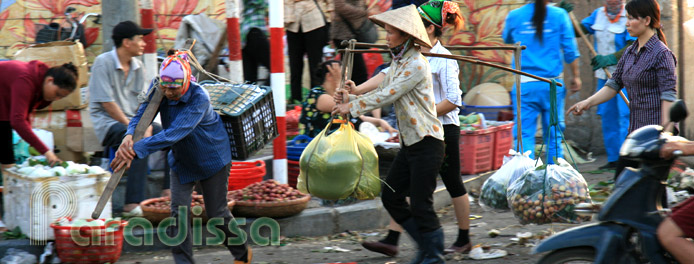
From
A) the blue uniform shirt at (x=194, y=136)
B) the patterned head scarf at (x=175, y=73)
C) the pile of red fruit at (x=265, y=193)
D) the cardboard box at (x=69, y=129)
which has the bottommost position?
the pile of red fruit at (x=265, y=193)

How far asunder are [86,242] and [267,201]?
1462 mm

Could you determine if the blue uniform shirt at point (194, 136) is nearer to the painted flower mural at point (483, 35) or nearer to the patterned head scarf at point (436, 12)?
the patterned head scarf at point (436, 12)

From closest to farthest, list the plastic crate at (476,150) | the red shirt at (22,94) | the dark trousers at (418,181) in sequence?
the dark trousers at (418,181), the red shirt at (22,94), the plastic crate at (476,150)

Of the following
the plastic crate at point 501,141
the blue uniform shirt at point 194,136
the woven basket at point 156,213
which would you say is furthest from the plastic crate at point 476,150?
the blue uniform shirt at point 194,136

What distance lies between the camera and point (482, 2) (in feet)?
Result: 34.0

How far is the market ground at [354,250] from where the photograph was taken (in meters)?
5.85

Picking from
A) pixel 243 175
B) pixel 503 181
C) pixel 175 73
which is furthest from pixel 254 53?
pixel 175 73

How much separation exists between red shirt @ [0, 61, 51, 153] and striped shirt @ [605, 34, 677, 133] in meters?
4.21

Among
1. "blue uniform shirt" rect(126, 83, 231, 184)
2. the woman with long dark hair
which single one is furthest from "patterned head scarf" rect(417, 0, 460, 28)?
"blue uniform shirt" rect(126, 83, 231, 184)

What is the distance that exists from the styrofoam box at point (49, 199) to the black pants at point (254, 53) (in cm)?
329

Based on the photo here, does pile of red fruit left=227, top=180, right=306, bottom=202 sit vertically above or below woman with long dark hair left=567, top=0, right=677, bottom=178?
below

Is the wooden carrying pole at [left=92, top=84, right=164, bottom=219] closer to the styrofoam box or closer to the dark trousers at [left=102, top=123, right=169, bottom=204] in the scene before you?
the styrofoam box

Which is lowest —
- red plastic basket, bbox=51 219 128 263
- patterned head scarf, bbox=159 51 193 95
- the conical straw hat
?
red plastic basket, bbox=51 219 128 263

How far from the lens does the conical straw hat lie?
4.94 metres
